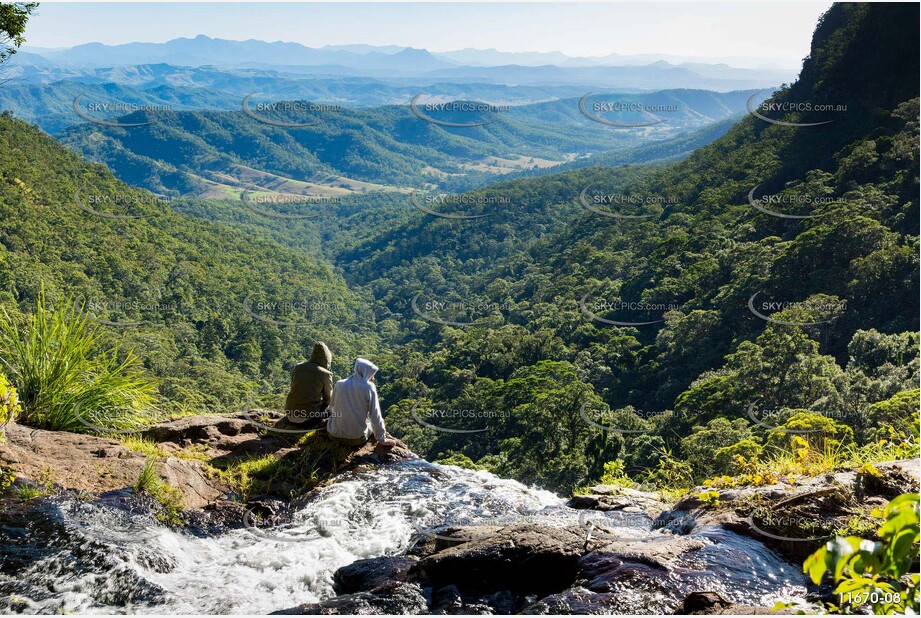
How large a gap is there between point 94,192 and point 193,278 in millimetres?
14311

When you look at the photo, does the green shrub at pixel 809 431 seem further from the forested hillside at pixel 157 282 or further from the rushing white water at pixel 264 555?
the forested hillside at pixel 157 282

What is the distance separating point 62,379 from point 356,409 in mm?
3173

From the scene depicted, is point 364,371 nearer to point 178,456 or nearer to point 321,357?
point 321,357

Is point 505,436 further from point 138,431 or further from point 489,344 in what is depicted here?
point 138,431

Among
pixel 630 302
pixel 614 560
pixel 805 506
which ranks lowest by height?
pixel 630 302

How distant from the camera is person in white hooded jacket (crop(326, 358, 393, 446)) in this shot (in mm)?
7277

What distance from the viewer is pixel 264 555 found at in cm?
539

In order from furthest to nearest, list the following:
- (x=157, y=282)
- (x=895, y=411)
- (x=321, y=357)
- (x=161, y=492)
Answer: (x=157, y=282)
(x=895, y=411)
(x=321, y=357)
(x=161, y=492)

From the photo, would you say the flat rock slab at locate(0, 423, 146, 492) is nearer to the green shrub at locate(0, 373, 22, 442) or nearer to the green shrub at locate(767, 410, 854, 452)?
the green shrub at locate(0, 373, 22, 442)

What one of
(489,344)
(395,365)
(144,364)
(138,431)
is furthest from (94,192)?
(138,431)

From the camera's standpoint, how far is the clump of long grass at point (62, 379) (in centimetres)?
684

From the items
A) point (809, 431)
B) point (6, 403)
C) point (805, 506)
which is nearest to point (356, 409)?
point (6, 403)

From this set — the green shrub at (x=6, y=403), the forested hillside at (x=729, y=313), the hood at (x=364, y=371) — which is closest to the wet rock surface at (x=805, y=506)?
the forested hillside at (x=729, y=313)

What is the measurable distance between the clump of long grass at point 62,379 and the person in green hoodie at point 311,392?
1767 mm
